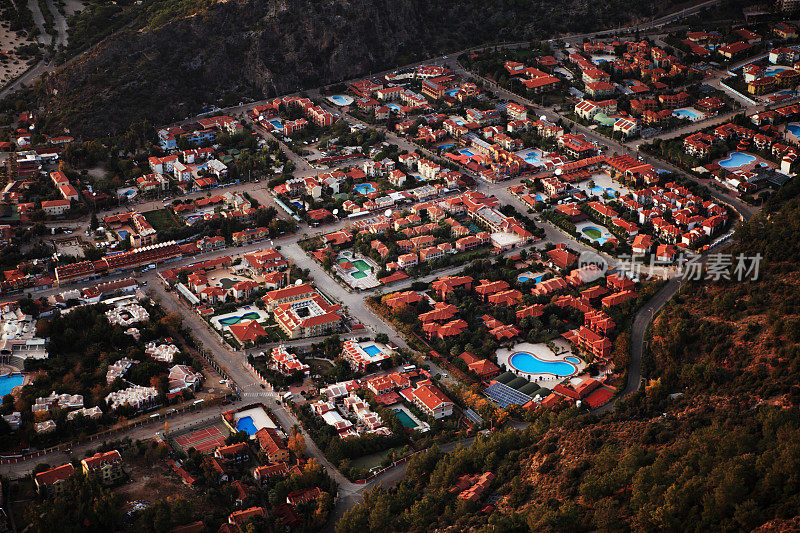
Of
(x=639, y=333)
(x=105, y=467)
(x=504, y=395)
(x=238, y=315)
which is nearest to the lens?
(x=105, y=467)

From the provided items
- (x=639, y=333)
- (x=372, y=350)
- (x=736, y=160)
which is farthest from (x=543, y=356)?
(x=736, y=160)

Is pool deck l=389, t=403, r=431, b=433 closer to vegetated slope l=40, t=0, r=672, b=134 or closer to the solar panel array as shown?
the solar panel array

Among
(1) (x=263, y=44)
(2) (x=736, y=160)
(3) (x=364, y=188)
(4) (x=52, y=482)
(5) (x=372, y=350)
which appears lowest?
(2) (x=736, y=160)

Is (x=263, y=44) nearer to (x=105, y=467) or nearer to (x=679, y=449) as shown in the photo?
(x=105, y=467)

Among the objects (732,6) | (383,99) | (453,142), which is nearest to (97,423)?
(453,142)

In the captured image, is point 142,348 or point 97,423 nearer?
point 97,423

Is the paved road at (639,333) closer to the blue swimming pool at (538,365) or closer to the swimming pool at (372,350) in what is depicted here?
the blue swimming pool at (538,365)

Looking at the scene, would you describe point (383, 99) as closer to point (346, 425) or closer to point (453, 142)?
point (453, 142)
